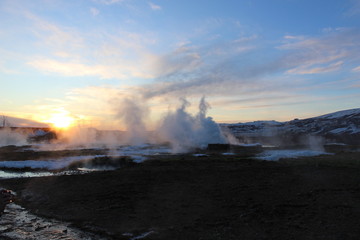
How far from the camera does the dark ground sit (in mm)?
9773

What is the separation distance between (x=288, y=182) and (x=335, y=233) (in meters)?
8.05

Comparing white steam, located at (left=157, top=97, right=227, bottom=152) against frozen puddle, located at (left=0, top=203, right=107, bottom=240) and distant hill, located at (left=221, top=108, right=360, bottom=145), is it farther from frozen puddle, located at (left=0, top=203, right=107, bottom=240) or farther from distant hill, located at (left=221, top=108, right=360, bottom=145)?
frozen puddle, located at (left=0, top=203, right=107, bottom=240)

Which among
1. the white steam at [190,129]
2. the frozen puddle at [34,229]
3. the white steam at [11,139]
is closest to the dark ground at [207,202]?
the frozen puddle at [34,229]

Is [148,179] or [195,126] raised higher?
[195,126]

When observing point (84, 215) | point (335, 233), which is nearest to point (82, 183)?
point (84, 215)

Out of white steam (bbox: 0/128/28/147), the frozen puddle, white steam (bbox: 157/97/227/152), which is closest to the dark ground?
the frozen puddle

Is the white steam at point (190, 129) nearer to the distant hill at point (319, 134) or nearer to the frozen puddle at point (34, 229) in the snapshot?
the distant hill at point (319, 134)

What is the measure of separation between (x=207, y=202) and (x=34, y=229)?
7.68m

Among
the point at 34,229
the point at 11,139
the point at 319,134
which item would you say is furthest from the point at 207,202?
the point at 319,134

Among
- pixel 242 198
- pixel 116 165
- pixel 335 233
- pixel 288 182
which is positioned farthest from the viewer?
pixel 116 165

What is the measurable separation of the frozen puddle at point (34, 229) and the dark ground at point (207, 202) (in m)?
0.51

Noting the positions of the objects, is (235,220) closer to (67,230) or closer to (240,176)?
(67,230)

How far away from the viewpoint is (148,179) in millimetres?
19172

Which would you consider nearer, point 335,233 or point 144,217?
point 335,233
